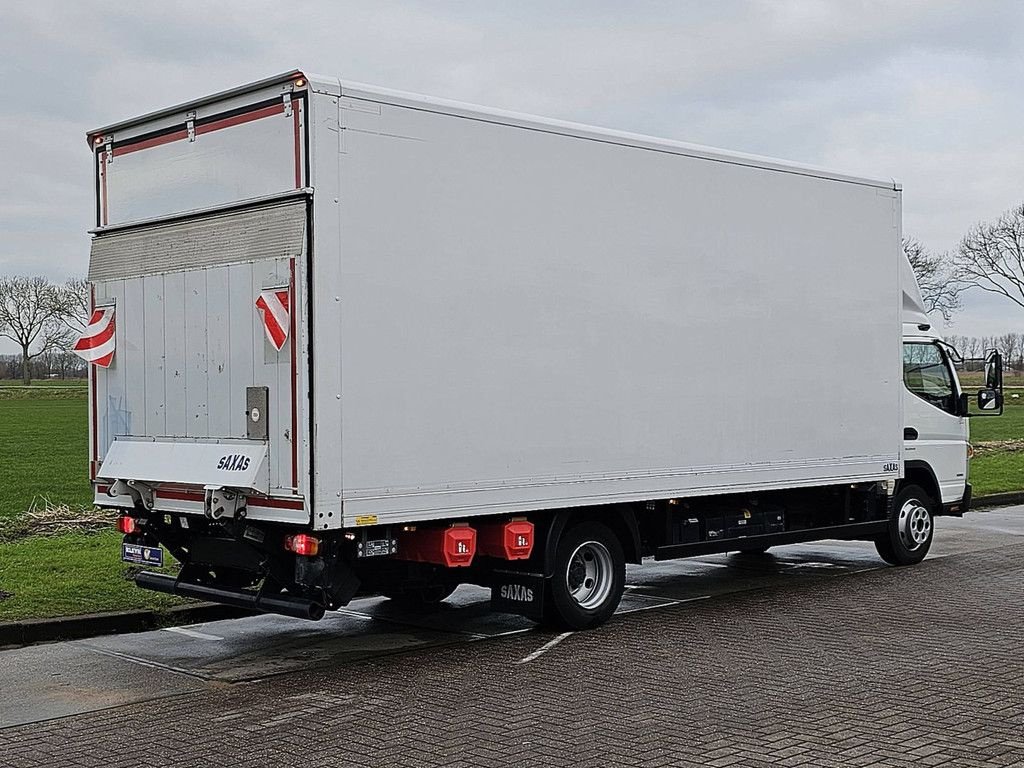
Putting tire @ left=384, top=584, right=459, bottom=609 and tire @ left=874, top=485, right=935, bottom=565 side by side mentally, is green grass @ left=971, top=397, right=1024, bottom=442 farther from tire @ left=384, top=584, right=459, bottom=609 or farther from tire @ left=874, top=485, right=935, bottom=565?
tire @ left=384, top=584, right=459, bottom=609

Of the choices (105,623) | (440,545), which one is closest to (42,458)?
(105,623)

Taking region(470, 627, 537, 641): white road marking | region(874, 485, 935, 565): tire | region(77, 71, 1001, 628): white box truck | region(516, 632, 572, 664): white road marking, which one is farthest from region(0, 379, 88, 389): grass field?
region(516, 632, 572, 664): white road marking

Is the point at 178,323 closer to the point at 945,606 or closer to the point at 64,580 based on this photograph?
the point at 64,580

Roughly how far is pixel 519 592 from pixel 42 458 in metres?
21.4

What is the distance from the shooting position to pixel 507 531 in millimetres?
9461

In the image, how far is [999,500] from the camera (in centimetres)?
2123

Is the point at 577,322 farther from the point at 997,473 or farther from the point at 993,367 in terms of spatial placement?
the point at 997,473

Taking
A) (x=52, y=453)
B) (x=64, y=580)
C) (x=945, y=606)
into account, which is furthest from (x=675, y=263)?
(x=52, y=453)

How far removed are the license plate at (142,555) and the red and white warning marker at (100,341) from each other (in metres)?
1.33

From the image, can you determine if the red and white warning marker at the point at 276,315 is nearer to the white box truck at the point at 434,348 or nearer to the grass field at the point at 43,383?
the white box truck at the point at 434,348

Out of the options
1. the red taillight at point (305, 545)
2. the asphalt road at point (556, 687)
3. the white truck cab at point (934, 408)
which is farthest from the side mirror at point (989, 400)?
the red taillight at point (305, 545)

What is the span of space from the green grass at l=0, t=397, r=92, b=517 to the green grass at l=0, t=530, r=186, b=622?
4.05 metres

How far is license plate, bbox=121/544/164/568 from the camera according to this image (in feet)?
31.2

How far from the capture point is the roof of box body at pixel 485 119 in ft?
27.8
